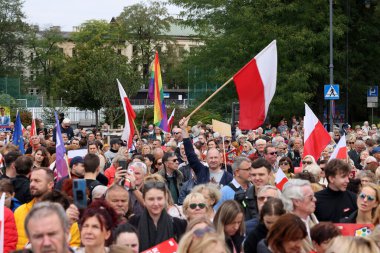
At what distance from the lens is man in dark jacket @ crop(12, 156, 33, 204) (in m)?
9.23

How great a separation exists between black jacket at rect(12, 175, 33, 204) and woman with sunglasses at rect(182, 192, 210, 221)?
2314 millimetres

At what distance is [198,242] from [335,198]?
12.2 feet

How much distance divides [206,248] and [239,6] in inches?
1283

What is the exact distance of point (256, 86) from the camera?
43.5 feet

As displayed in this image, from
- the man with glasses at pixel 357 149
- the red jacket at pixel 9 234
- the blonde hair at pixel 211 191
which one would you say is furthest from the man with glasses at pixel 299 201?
the man with glasses at pixel 357 149

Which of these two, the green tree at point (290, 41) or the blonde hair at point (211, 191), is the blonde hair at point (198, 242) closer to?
the blonde hair at point (211, 191)

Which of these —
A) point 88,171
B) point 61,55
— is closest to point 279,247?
point 88,171

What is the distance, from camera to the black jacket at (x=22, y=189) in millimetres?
9211

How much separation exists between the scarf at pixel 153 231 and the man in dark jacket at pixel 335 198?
1926mm

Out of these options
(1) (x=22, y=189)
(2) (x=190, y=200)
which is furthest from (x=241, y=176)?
(1) (x=22, y=189)

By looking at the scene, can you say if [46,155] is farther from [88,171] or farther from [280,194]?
[280,194]

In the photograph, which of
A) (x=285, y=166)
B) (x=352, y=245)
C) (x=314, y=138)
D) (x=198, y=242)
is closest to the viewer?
(x=198, y=242)

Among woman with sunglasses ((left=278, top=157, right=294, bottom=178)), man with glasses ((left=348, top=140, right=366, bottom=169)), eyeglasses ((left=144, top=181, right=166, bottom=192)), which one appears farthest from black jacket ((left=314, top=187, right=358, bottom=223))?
man with glasses ((left=348, top=140, right=366, bottom=169))

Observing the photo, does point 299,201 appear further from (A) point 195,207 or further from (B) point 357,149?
(B) point 357,149
